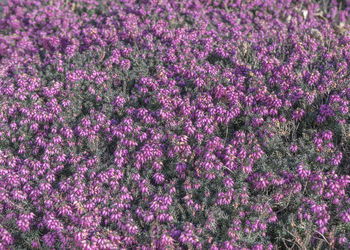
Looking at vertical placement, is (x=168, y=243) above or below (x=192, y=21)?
below

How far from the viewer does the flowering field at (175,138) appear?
5.96m

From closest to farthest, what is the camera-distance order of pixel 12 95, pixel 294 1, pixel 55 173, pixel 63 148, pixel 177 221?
pixel 177 221 → pixel 55 173 → pixel 63 148 → pixel 12 95 → pixel 294 1

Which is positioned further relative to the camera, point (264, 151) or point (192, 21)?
point (192, 21)

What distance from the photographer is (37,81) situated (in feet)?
29.0

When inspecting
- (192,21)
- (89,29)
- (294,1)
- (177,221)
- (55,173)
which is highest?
(294,1)

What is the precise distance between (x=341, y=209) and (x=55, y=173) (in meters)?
4.90

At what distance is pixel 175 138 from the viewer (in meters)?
6.97

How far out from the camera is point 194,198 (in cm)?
643

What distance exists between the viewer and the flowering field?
19.6 feet

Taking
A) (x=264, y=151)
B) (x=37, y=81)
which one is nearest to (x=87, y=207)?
(x=264, y=151)

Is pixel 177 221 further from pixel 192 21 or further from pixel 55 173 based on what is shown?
pixel 192 21

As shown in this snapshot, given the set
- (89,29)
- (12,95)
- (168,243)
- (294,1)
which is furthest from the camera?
(294,1)

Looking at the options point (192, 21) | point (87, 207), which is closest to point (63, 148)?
point (87, 207)

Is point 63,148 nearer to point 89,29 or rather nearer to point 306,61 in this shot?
point 89,29
